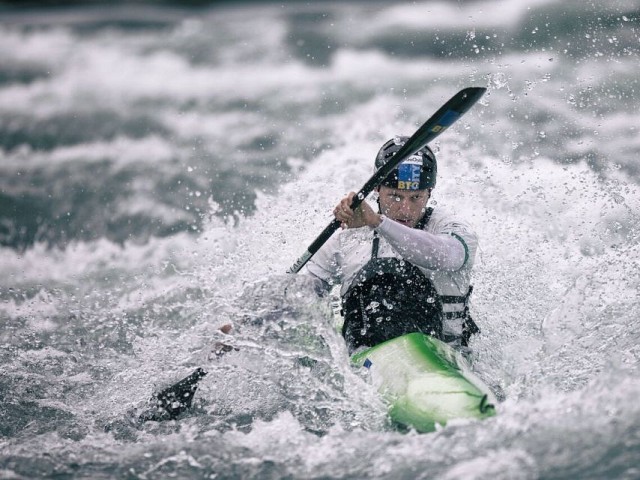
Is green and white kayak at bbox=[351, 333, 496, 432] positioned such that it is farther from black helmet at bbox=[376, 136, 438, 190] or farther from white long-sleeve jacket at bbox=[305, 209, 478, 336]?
black helmet at bbox=[376, 136, 438, 190]

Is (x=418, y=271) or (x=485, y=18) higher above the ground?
(x=485, y=18)

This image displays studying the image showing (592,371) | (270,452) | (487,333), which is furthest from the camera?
(487,333)

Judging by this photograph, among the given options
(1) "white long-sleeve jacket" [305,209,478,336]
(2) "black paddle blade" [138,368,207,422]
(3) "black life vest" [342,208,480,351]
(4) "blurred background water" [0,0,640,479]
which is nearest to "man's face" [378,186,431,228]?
(1) "white long-sleeve jacket" [305,209,478,336]

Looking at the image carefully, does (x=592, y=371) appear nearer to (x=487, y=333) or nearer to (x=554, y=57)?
(x=487, y=333)

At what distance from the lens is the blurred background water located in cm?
351

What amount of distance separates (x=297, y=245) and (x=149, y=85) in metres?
5.14

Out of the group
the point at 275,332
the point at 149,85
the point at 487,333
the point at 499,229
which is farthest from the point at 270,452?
the point at 149,85

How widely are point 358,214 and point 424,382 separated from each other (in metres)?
0.94

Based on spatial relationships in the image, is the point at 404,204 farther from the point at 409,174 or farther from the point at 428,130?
the point at 428,130

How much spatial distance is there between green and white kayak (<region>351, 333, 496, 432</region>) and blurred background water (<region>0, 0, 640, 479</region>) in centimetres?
11

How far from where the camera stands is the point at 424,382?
3686 millimetres

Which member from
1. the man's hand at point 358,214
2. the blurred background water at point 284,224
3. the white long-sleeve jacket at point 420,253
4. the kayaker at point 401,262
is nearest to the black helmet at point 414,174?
the kayaker at point 401,262

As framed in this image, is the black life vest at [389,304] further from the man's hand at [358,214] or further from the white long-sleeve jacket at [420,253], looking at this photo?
the man's hand at [358,214]

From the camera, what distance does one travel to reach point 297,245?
260 inches
